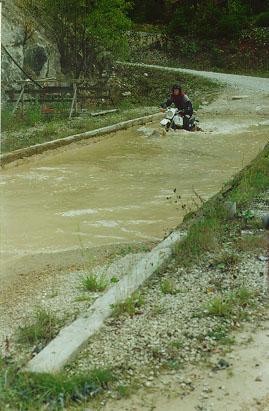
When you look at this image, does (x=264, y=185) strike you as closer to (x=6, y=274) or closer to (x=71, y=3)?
(x=6, y=274)

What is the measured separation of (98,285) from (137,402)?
2.03 metres

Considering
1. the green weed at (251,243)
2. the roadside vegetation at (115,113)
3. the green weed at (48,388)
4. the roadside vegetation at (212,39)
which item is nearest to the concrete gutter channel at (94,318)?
the green weed at (48,388)

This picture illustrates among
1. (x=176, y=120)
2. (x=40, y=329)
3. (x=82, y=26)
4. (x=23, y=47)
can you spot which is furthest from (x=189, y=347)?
(x=82, y=26)

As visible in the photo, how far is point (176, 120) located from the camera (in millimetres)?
15977

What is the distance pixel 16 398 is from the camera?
13.8ft

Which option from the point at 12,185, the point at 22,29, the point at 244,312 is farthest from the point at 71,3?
the point at 244,312

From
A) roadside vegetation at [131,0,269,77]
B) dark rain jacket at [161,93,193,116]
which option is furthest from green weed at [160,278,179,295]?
roadside vegetation at [131,0,269,77]

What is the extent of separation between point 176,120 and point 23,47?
753 cm

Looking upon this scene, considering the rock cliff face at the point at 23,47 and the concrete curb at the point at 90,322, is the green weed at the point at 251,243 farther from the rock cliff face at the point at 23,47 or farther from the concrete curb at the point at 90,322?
the rock cliff face at the point at 23,47

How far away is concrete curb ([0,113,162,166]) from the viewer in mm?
12623

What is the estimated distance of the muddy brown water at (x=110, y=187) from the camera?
8430mm

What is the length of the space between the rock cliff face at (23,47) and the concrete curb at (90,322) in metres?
14.5

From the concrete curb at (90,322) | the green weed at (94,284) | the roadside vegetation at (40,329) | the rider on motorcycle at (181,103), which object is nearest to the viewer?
the concrete curb at (90,322)

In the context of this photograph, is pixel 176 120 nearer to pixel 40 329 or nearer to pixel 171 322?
pixel 171 322
